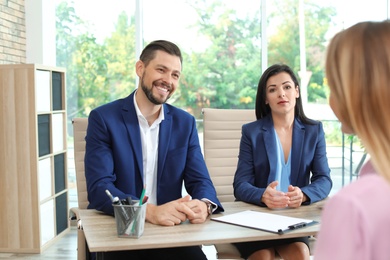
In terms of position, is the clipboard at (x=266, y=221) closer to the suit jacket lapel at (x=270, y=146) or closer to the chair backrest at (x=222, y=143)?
the suit jacket lapel at (x=270, y=146)

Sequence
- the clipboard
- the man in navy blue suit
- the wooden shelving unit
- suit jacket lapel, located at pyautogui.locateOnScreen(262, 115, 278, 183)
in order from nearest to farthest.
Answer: the clipboard
the man in navy blue suit
suit jacket lapel, located at pyautogui.locateOnScreen(262, 115, 278, 183)
the wooden shelving unit

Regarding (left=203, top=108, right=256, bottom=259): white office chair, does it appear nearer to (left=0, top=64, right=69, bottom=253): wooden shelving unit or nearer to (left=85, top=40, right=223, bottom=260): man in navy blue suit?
(left=85, top=40, right=223, bottom=260): man in navy blue suit

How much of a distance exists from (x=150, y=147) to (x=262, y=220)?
69 centimetres

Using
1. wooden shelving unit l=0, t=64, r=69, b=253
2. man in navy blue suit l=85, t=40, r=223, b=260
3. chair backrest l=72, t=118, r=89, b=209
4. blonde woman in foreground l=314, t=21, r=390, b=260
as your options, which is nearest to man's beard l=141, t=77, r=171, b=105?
man in navy blue suit l=85, t=40, r=223, b=260

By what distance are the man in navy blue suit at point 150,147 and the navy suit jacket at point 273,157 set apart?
0.24 meters

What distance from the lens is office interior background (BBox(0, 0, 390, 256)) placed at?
5496 mm

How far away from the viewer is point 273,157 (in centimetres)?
255

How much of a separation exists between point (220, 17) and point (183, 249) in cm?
370

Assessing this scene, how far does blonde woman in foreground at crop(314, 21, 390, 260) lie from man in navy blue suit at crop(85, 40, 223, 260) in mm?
1362

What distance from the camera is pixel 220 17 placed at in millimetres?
5516

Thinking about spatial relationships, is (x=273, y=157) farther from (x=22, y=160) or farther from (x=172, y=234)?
(x=22, y=160)

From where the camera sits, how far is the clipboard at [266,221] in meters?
1.82

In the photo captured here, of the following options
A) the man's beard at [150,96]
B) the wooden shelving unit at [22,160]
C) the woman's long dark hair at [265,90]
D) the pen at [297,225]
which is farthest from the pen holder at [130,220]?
the wooden shelving unit at [22,160]

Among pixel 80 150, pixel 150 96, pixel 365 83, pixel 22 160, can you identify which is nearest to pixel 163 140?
pixel 150 96
